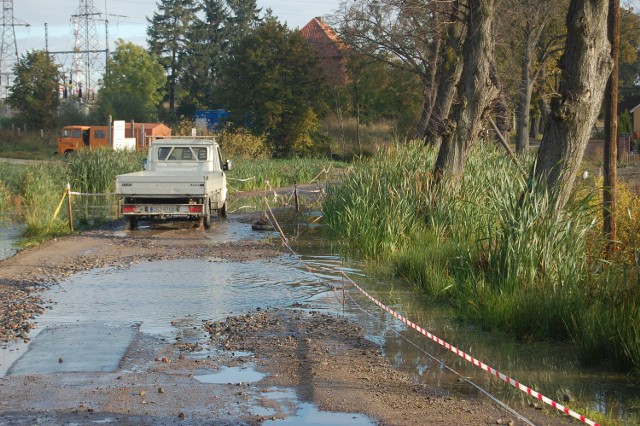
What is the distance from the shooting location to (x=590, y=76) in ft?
38.4

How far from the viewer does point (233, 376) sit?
8289 mm

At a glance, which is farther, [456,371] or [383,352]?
[383,352]

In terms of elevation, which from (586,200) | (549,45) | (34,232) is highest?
(549,45)

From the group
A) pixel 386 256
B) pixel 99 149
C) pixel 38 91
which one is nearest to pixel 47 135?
pixel 38 91

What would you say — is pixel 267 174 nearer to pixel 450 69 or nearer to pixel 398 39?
pixel 398 39

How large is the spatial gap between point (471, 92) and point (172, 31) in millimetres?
87246

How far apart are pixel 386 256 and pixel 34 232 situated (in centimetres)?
894

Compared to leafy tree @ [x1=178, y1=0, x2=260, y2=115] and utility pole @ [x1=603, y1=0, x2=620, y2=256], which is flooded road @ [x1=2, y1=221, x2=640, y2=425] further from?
leafy tree @ [x1=178, y1=0, x2=260, y2=115]

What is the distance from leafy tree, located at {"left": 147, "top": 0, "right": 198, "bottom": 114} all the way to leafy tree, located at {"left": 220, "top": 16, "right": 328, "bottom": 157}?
37.4 metres

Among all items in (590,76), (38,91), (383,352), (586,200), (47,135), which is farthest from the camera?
(38,91)

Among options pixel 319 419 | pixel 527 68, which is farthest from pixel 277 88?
pixel 319 419

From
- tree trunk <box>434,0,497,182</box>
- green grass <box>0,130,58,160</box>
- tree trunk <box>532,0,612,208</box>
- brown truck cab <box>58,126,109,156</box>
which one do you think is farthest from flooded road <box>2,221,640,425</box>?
green grass <box>0,130,58,160</box>

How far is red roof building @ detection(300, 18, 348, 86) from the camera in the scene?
6990cm

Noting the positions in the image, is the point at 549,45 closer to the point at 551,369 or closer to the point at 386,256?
the point at 386,256
